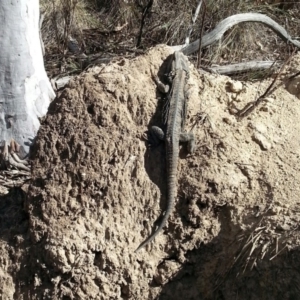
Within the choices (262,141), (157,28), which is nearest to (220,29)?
(157,28)

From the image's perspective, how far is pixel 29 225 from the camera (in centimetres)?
478

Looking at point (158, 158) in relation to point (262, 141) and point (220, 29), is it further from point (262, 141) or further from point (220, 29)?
point (220, 29)

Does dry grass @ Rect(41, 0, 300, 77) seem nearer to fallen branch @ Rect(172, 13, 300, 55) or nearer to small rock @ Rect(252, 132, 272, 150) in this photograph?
fallen branch @ Rect(172, 13, 300, 55)

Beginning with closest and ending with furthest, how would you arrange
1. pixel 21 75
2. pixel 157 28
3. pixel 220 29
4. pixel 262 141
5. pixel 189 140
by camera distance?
1. pixel 189 140
2. pixel 262 141
3. pixel 21 75
4. pixel 220 29
5. pixel 157 28

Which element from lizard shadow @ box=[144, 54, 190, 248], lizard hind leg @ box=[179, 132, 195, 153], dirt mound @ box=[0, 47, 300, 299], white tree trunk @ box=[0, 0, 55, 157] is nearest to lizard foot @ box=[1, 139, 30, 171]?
white tree trunk @ box=[0, 0, 55, 157]

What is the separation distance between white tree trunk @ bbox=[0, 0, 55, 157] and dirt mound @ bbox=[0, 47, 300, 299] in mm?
410

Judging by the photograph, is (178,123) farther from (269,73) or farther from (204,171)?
(269,73)

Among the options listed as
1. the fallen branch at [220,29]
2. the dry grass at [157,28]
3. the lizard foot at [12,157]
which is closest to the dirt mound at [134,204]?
the lizard foot at [12,157]

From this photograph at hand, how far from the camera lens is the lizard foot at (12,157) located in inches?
205

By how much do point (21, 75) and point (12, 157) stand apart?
68 centimetres

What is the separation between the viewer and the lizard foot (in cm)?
521

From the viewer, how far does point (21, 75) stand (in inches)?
206

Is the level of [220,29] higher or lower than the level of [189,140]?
higher

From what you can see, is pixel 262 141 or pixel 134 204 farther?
pixel 262 141
